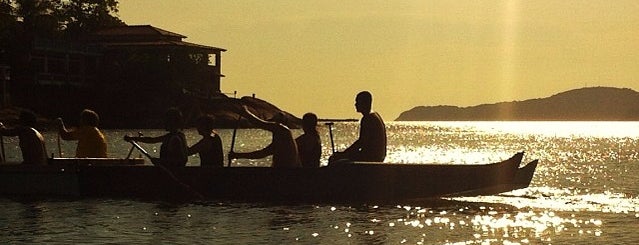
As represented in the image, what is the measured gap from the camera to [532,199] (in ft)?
86.7

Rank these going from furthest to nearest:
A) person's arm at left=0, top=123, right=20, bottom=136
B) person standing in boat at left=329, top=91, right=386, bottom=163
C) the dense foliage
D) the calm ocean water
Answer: the dense foliage → person's arm at left=0, top=123, right=20, bottom=136 → person standing in boat at left=329, top=91, right=386, bottom=163 → the calm ocean water

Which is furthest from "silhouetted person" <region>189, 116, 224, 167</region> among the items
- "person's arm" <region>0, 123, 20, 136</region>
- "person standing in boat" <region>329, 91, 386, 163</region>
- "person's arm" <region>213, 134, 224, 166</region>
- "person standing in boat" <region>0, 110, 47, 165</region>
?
"person's arm" <region>0, 123, 20, 136</region>

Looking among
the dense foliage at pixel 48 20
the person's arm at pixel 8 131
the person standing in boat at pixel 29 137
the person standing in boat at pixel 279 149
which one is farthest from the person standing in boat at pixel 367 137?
the dense foliage at pixel 48 20

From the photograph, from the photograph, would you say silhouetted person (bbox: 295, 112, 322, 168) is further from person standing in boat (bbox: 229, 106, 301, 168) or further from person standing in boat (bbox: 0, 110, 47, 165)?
person standing in boat (bbox: 0, 110, 47, 165)

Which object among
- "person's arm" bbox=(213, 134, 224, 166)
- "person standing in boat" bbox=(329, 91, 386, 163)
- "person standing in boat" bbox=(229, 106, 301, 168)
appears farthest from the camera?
"person's arm" bbox=(213, 134, 224, 166)

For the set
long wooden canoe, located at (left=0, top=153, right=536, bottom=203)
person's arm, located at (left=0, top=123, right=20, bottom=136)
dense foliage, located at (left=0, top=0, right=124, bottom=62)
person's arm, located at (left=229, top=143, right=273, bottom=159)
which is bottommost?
long wooden canoe, located at (left=0, top=153, right=536, bottom=203)

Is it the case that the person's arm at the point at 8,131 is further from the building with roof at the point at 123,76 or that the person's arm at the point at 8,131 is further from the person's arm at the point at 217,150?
the building with roof at the point at 123,76

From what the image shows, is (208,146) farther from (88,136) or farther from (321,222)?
(321,222)

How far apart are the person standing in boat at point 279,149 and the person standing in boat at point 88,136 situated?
313cm

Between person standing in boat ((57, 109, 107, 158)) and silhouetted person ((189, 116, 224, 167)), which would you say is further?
person standing in boat ((57, 109, 107, 158))

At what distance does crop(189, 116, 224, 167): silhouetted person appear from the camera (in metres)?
21.8

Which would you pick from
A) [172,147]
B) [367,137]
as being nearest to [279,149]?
[367,137]

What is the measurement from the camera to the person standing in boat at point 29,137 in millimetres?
22172

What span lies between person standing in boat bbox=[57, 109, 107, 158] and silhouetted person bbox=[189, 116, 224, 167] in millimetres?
2186
